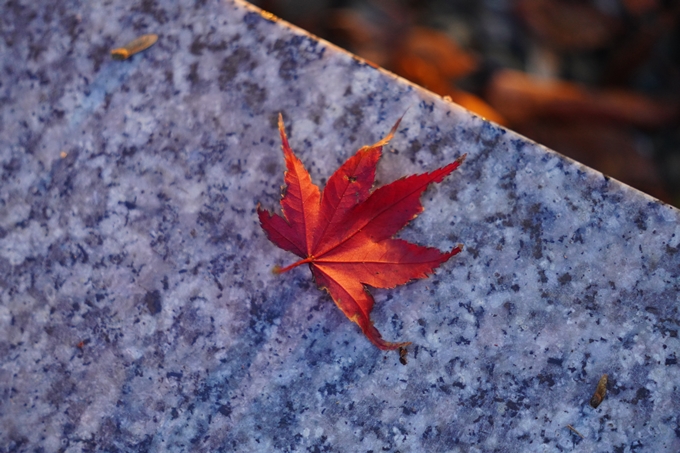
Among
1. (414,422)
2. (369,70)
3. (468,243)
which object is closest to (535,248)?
(468,243)

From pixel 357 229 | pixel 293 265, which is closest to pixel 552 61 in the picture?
pixel 357 229

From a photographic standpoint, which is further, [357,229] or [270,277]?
[270,277]

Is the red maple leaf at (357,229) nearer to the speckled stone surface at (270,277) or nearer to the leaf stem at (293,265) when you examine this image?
the leaf stem at (293,265)

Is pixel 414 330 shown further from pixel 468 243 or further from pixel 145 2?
pixel 145 2

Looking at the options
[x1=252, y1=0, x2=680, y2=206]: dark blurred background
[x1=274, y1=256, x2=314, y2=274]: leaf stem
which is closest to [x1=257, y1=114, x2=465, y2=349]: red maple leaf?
[x1=274, y1=256, x2=314, y2=274]: leaf stem

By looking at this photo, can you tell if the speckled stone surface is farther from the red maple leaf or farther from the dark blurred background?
the dark blurred background

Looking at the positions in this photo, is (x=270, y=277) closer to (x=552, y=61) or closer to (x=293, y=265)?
(x=293, y=265)
